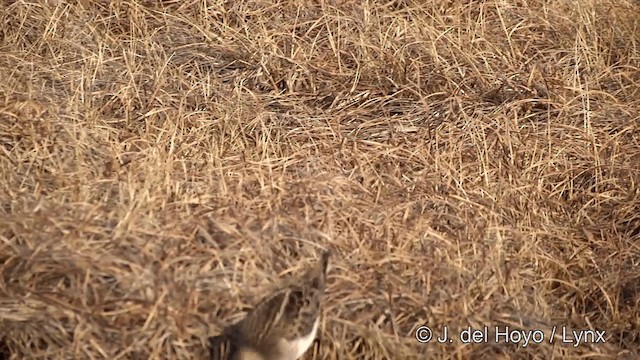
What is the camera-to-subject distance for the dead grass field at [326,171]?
3.44m

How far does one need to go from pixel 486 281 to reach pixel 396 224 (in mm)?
436

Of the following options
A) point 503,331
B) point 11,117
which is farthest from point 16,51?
point 503,331

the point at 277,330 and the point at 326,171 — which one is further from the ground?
the point at 277,330

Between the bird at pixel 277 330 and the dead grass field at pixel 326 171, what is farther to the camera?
the dead grass field at pixel 326 171

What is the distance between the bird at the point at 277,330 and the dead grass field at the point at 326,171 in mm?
97

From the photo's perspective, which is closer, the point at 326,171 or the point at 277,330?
the point at 277,330

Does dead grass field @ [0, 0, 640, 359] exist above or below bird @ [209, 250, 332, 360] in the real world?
below

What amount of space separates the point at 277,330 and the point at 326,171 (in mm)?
1157

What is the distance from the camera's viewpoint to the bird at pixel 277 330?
10.7 ft

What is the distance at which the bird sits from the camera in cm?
327

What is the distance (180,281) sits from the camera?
11.3 ft

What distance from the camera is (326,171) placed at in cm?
428

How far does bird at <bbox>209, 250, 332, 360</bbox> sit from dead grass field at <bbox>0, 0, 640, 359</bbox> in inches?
3.8

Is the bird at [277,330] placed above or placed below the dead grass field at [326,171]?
above
